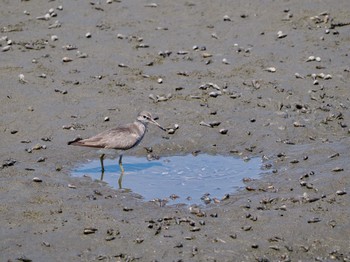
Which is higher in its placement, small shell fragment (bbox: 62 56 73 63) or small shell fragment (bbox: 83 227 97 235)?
small shell fragment (bbox: 83 227 97 235)

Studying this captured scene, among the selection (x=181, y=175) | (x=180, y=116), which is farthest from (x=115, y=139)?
(x=180, y=116)

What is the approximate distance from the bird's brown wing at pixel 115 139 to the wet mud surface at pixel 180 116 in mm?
537

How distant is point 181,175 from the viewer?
52.0 feet

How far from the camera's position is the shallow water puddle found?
49.4ft

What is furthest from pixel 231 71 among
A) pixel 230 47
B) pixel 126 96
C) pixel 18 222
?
pixel 18 222

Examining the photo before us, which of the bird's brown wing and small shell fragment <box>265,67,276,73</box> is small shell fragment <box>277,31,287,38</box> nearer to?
small shell fragment <box>265,67,276,73</box>

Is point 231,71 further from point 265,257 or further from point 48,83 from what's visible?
point 265,257

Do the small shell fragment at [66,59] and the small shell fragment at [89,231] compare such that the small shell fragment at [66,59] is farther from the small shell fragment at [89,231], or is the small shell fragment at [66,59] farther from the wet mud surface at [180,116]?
the small shell fragment at [89,231]

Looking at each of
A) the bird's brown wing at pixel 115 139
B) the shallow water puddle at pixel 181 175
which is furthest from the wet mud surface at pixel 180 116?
the bird's brown wing at pixel 115 139

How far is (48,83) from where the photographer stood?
19.1 metres

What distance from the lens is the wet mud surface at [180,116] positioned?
42.6 ft

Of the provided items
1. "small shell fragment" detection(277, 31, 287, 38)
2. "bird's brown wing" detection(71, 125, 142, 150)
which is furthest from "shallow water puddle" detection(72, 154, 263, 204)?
"small shell fragment" detection(277, 31, 287, 38)

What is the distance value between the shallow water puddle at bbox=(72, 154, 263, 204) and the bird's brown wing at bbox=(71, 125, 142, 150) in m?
0.45

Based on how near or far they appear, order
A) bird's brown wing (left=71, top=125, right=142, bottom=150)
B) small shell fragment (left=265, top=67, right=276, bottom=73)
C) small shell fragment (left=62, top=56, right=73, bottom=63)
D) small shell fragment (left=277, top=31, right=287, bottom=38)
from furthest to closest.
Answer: small shell fragment (left=277, top=31, right=287, bottom=38) < small shell fragment (left=62, top=56, right=73, bottom=63) < small shell fragment (left=265, top=67, right=276, bottom=73) < bird's brown wing (left=71, top=125, right=142, bottom=150)
